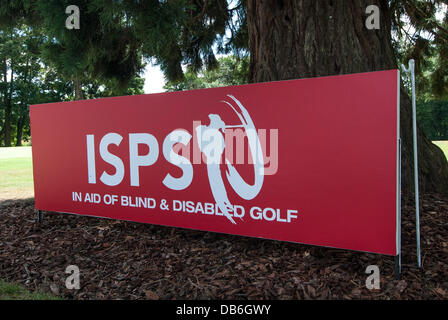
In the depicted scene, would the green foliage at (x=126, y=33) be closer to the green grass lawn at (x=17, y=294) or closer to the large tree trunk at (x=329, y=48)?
the large tree trunk at (x=329, y=48)

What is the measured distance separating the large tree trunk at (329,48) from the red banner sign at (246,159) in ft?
4.17

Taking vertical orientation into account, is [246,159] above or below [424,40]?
below

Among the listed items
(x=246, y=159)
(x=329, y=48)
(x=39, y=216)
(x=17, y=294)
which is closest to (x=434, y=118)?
(x=329, y=48)

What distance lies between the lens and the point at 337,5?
477 cm

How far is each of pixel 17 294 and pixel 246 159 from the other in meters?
2.59

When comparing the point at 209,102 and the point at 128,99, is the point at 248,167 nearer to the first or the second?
the point at 209,102

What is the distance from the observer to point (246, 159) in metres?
3.92

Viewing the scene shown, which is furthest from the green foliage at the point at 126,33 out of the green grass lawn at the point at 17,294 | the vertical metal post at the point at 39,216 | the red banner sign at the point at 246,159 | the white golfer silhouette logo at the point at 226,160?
the green grass lawn at the point at 17,294

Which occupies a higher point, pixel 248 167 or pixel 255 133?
pixel 255 133

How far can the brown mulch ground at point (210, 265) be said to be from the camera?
330 centimetres

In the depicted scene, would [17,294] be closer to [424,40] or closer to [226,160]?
[226,160]

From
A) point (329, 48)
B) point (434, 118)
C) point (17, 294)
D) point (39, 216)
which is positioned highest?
point (434, 118)

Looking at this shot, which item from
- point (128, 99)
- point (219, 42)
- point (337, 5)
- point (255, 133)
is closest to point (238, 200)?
point (255, 133)
